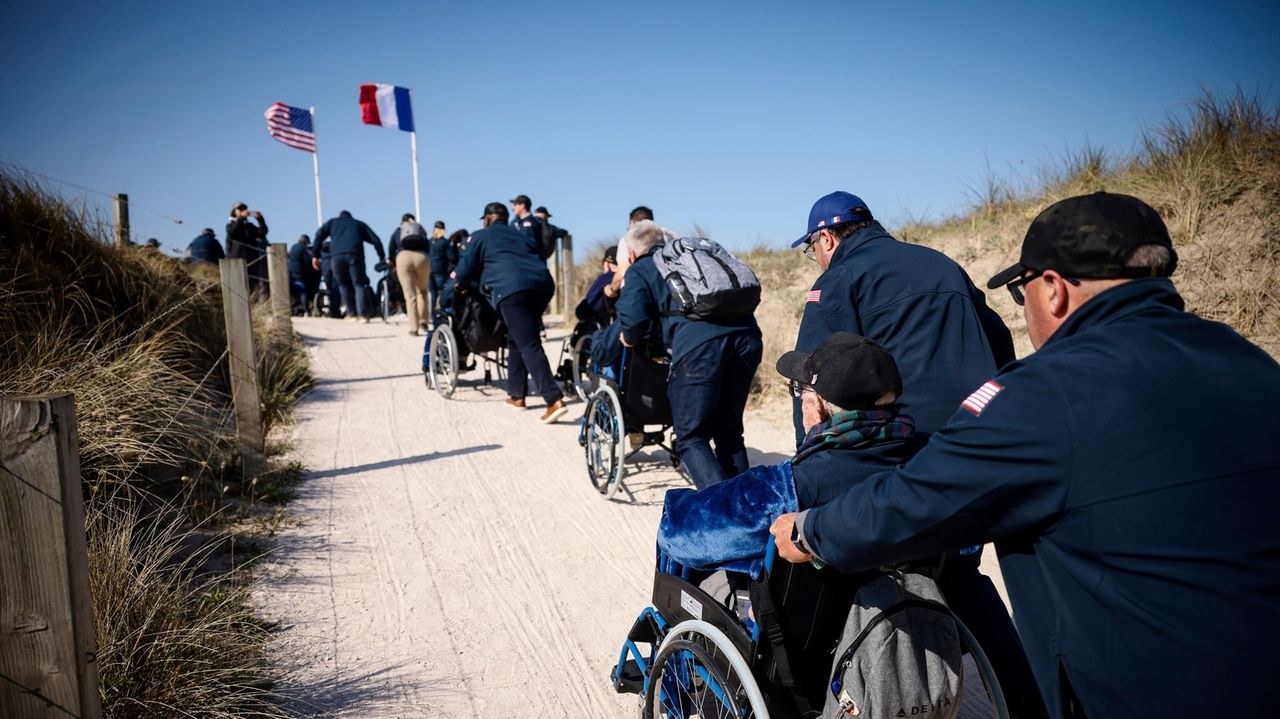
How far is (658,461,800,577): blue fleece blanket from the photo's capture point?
2.16 m

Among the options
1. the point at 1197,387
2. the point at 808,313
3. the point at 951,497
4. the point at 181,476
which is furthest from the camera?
the point at 181,476

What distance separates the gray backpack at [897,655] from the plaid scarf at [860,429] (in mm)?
386

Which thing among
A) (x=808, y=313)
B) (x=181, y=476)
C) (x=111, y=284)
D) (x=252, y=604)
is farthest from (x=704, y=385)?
(x=111, y=284)

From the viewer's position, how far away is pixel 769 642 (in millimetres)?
2066

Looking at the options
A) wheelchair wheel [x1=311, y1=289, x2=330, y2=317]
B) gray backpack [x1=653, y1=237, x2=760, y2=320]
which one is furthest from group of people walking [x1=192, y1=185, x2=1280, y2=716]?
wheelchair wheel [x1=311, y1=289, x2=330, y2=317]

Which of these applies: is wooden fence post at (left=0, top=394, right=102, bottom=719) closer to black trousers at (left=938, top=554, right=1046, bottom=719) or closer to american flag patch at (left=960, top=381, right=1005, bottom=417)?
american flag patch at (left=960, top=381, right=1005, bottom=417)

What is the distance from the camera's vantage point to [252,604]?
3814 millimetres

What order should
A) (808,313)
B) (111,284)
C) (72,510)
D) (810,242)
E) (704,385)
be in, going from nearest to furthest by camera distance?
(72,510) < (808,313) < (810,242) < (704,385) < (111,284)

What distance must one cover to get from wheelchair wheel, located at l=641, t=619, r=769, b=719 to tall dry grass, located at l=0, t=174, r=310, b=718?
1584mm

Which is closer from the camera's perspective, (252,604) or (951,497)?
(951,497)

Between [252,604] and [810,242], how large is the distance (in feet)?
11.1

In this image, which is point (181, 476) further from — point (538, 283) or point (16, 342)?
point (538, 283)

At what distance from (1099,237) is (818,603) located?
1162 millimetres

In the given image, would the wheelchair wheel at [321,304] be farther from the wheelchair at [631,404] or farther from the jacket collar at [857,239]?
the jacket collar at [857,239]
